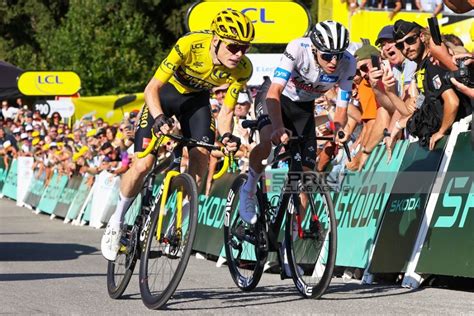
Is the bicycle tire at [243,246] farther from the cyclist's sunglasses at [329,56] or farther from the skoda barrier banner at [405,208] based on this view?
the skoda barrier banner at [405,208]

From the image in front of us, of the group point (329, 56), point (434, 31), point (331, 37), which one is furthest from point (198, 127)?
point (434, 31)

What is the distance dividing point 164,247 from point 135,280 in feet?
7.27

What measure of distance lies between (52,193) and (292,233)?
61.8 ft

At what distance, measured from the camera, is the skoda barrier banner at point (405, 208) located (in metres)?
9.77

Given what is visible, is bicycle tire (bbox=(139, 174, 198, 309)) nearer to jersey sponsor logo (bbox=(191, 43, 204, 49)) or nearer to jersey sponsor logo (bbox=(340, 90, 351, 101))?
jersey sponsor logo (bbox=(191, 43, 204, 49))

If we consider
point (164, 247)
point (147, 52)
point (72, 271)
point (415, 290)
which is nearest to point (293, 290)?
point (415, 290)

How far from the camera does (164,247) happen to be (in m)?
8.08

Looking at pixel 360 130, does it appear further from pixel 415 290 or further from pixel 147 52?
pixel 147 52

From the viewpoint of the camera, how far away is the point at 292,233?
867 centimetres

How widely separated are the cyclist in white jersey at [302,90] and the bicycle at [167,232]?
732 millimetres

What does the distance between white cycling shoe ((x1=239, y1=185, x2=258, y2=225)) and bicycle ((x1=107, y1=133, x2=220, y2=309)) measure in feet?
2.64

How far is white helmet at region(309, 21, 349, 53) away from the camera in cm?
850

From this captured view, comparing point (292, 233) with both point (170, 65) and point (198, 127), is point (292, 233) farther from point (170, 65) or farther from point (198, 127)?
point (170, 65)

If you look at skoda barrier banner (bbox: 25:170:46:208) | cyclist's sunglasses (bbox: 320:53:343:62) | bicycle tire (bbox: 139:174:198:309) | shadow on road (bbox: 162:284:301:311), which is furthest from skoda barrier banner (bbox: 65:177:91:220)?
bicycle tire (bbox: 139:174:198:309)
